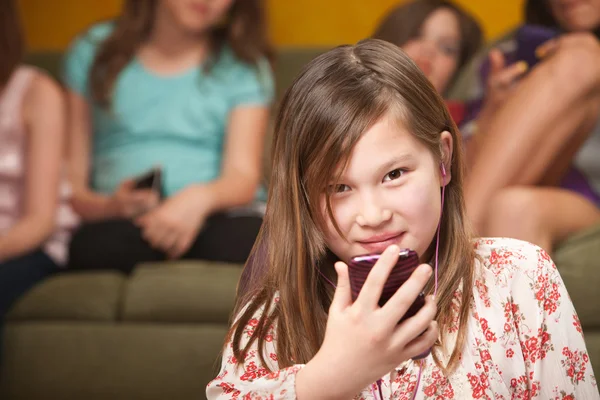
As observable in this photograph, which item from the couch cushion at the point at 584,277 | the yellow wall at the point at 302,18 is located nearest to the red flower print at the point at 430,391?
the couch cushion at the point at 584,277

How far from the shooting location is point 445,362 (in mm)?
826

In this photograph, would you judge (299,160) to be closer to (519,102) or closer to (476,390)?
(476,390)

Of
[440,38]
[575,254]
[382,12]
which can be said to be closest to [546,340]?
[575,254]

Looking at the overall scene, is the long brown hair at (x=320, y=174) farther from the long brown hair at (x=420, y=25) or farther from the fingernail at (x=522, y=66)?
the long brown hair at (x=420, y=25)

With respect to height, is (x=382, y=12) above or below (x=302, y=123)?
above

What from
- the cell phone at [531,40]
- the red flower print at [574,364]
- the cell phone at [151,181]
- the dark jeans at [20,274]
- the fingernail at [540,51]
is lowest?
the red flower print at [574,364]

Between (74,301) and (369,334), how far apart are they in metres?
1.07

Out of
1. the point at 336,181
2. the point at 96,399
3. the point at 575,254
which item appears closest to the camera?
the point at 336,181

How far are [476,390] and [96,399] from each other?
97 centimetres

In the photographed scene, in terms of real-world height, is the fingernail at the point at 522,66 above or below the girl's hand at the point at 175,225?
above

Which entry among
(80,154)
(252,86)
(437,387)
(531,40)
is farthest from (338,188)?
(80,154)

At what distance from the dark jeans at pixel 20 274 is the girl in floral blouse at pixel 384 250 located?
3.05ft

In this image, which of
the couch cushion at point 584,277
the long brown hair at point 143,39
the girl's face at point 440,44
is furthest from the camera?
the long brown hair at point 143,39

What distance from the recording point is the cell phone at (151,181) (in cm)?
186
